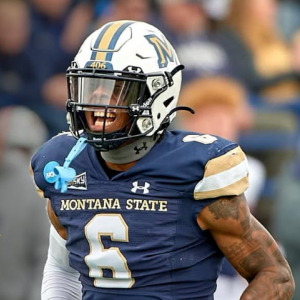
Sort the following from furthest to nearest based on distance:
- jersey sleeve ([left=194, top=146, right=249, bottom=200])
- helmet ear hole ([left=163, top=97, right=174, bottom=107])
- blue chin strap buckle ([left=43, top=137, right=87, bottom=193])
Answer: helmet ear hole ([left=163, top=97, right=174, bottom=107]) → blue chin strap buckle ([left=43, top=137, right=87, bottom=193]) → jersey sleeve ([left=194, top=146, right=249, bottom=200])

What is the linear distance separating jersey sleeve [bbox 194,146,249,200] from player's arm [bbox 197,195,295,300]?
4cm

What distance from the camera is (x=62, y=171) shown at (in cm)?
379

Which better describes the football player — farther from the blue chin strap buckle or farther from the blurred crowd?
the blurred crowd

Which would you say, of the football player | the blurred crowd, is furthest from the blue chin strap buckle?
the blurred crowd

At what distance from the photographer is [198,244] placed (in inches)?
148

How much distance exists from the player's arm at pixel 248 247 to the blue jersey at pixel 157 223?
0.15 feet

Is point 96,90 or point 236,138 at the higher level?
point 96,90

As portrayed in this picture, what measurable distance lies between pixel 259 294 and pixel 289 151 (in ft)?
18.2

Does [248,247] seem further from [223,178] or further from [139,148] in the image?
[139,148]

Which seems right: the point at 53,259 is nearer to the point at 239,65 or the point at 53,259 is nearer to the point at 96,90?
the point at 96,90

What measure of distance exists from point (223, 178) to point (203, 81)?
4.89 metres

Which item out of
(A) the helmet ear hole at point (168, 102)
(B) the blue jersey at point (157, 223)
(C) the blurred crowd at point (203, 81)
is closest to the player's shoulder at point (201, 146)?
(B) the blue jersey at point (157, 223)

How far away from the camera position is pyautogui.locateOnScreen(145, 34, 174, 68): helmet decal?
12.7 ft

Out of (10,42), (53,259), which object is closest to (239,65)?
(10,42)
